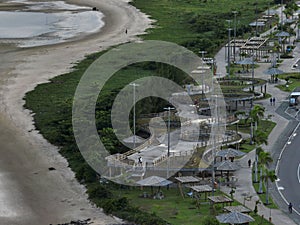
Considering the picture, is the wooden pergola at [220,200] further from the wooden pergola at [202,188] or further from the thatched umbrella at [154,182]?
the thatched umbrella at [154,182]

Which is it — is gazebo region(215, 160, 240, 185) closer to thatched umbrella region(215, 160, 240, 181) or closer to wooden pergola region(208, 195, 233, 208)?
thatched umbrella region(215, 160, 240, 181)

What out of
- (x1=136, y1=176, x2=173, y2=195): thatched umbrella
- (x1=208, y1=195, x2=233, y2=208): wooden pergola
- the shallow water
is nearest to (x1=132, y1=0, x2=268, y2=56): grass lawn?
the shallow water

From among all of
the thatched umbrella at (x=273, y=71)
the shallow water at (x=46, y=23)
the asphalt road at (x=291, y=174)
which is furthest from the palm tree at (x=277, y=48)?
the asphalt road at (x=291, y=174)

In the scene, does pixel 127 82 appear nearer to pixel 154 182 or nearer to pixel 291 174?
pixel 291 174

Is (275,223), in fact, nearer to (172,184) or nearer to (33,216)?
(172,184)

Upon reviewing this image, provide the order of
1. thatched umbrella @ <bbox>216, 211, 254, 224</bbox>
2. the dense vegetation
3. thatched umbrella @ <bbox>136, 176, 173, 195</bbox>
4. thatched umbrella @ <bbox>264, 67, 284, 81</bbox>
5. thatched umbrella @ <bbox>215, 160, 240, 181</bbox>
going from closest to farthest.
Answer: thatched umbrella @ <bbox>216, 211, 254, 224</bbox> → thatched umbrella @ <bbox>136, 176, 173, 195</bbox> → the dense vegetation → thatched umbrella @ <bbox>215, 160, 240, 181</bbox> → thatched umbrella @ <bbox>264, 67, 284, 81</bbox>

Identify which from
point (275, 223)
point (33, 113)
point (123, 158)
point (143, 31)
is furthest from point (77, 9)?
point (275, 223)
